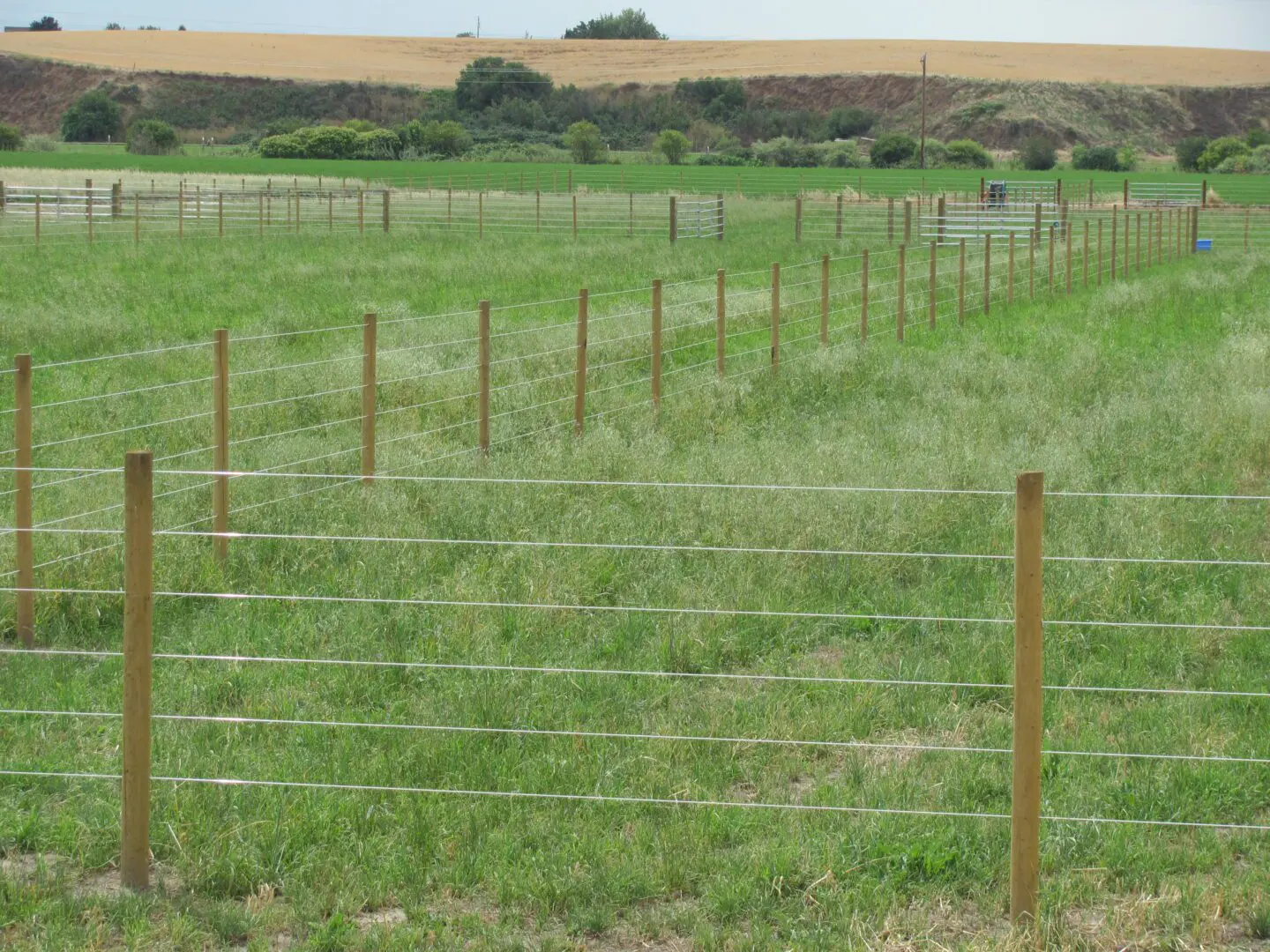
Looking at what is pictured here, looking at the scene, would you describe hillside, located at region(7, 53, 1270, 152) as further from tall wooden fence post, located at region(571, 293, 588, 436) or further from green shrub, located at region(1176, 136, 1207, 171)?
tall wooden fence post, located at region(571, 293, 588, 436)

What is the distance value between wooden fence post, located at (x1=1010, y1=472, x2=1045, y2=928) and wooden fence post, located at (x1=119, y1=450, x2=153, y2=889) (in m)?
2.58

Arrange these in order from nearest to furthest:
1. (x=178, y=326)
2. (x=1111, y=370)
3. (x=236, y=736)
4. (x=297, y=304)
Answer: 1. (x=236, y=736)
2. (x=1111, y=370)
3. (x=178, y=326)
4. (x=297, y=304)

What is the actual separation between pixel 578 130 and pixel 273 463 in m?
93.2

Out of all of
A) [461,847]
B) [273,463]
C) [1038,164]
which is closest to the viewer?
[461,847]

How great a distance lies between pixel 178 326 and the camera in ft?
61.3

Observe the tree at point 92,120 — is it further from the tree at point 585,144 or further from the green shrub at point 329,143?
the tree at point 585,144

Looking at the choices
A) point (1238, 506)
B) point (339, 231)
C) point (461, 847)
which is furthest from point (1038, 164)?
point (461, 847)

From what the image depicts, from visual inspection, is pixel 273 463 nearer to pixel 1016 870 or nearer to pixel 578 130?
pixel 1016 870

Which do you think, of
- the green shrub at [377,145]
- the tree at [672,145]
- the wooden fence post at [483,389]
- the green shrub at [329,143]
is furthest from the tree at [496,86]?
the wooden fence post at [483,389]

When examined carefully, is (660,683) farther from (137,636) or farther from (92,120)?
(92,120)

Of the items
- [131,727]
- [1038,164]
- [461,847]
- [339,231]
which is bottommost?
[461,847]

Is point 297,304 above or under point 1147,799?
above

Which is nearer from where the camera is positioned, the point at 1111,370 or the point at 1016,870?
the point at 1016,870

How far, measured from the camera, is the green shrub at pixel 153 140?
328ft
